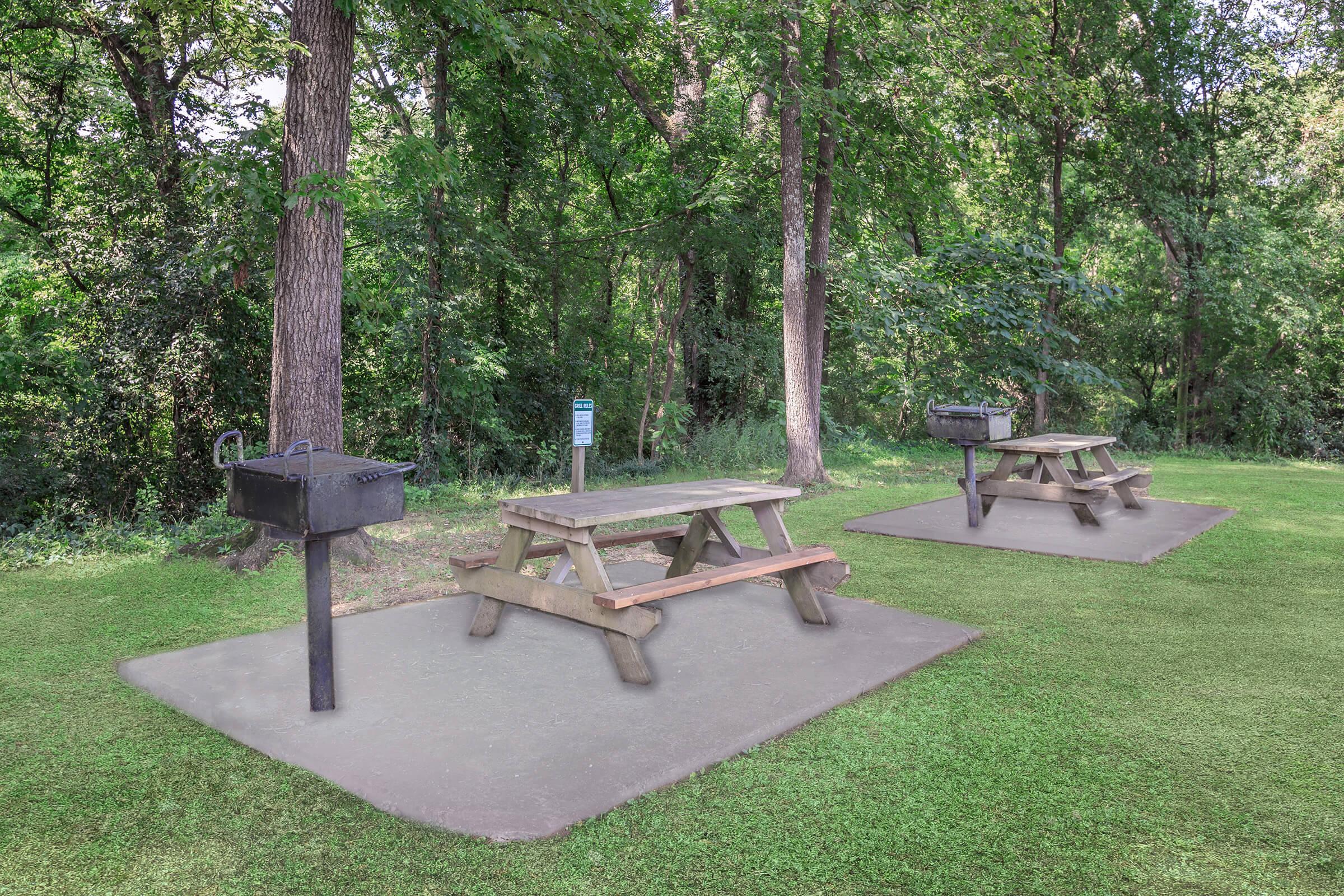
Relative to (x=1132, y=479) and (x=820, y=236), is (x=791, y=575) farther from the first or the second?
(x=820, y=236)

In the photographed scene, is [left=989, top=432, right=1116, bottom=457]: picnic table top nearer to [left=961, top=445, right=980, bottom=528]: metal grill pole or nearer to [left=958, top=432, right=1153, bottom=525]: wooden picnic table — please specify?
[left=958, top=432, right=1153, bottom=525]: wooden picnic table

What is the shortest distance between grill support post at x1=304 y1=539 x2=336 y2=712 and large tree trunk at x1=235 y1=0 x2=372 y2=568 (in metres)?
2.84

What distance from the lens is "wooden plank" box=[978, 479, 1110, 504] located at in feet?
24.3

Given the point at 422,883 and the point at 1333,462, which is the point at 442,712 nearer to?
the point at 422,883

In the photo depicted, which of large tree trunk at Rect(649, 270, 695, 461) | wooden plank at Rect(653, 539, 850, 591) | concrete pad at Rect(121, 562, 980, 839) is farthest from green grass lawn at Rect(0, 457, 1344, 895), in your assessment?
large tree trunk at Rect(649, 270, 695, 461)

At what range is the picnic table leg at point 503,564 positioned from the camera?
4297 millimetres

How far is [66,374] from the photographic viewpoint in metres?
8.59

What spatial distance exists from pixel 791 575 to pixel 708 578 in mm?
754

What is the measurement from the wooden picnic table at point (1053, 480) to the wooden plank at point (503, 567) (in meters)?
4.42

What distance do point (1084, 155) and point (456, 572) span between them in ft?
49.9

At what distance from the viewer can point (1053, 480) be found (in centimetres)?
830

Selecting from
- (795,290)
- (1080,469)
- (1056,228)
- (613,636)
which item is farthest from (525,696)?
(1056,228)

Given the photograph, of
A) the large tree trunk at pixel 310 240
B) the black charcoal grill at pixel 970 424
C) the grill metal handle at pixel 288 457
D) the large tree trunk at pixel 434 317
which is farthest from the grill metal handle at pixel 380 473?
the large tree trunk at pixel 434 317

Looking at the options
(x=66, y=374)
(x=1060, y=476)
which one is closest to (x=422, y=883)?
(x=1060, y=476)
